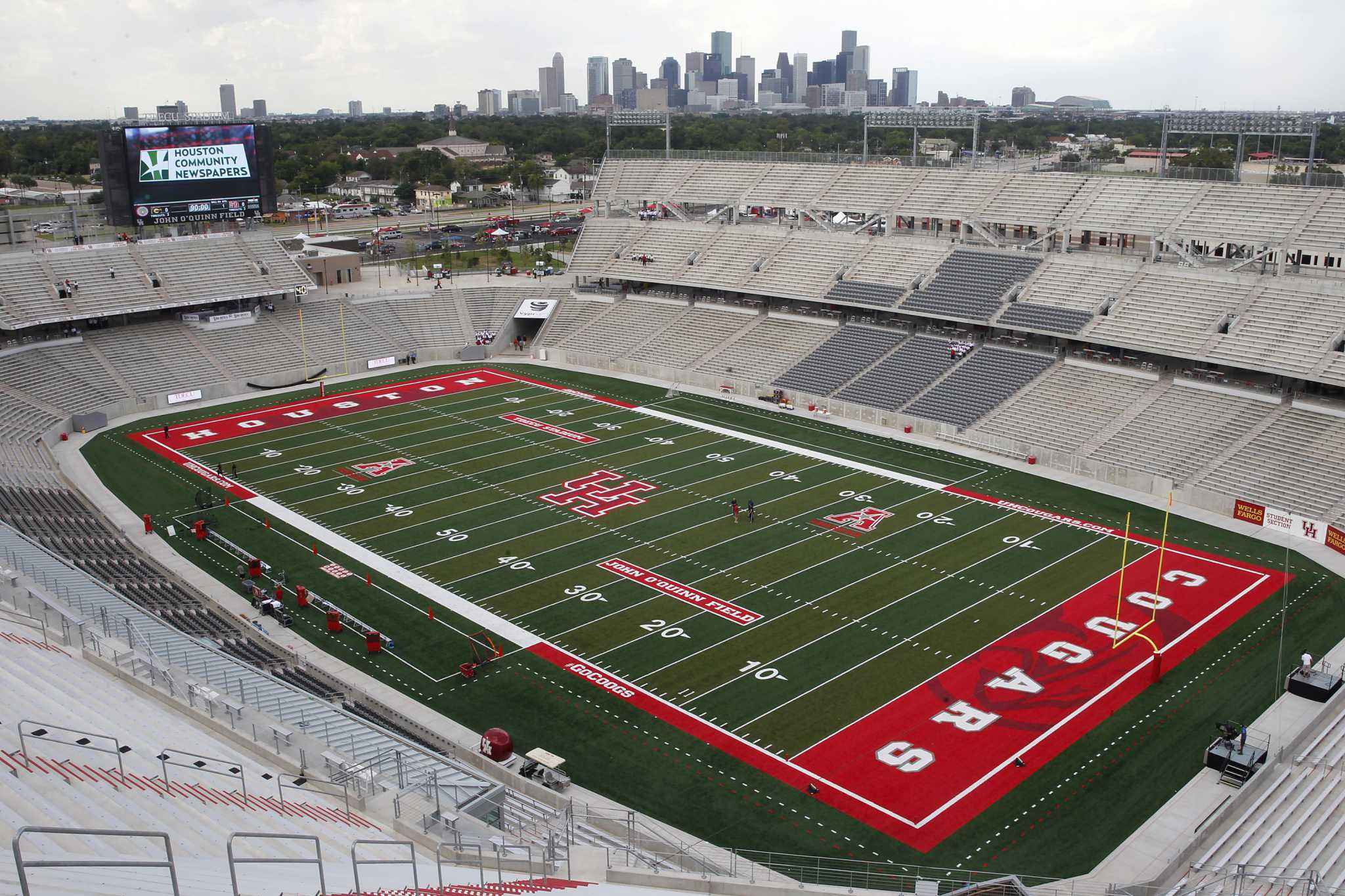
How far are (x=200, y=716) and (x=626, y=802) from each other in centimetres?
692

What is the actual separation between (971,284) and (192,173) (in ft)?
110

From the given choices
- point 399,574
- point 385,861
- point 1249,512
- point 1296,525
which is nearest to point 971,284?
point 1249,512

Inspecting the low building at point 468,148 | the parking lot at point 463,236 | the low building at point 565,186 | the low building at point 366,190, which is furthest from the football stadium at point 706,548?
the low building at point 468,148

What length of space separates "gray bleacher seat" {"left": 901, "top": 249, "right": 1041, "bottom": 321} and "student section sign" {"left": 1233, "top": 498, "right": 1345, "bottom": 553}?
13.7m

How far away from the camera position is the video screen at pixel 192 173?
154ft

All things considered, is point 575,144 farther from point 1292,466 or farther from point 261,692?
point 261,692

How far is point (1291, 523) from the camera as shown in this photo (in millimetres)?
29750

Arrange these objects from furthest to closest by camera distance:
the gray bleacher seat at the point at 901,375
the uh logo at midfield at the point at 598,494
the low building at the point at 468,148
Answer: the low building at the point at 468,148 → the gray bleacher seat at the point at 901,375 → the uh logo at midfield at the point at 598,494

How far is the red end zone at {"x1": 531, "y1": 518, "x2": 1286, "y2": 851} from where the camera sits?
1892cm

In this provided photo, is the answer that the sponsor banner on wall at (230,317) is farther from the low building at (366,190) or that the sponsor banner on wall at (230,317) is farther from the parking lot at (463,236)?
the low building at (366,190)

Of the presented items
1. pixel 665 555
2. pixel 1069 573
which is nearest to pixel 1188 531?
pixel 1069 573

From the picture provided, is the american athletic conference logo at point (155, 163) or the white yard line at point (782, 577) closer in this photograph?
the white yard line at point (782, 577)

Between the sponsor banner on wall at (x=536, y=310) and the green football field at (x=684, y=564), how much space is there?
13446mm

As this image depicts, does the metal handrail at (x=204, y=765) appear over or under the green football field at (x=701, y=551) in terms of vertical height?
→ over
